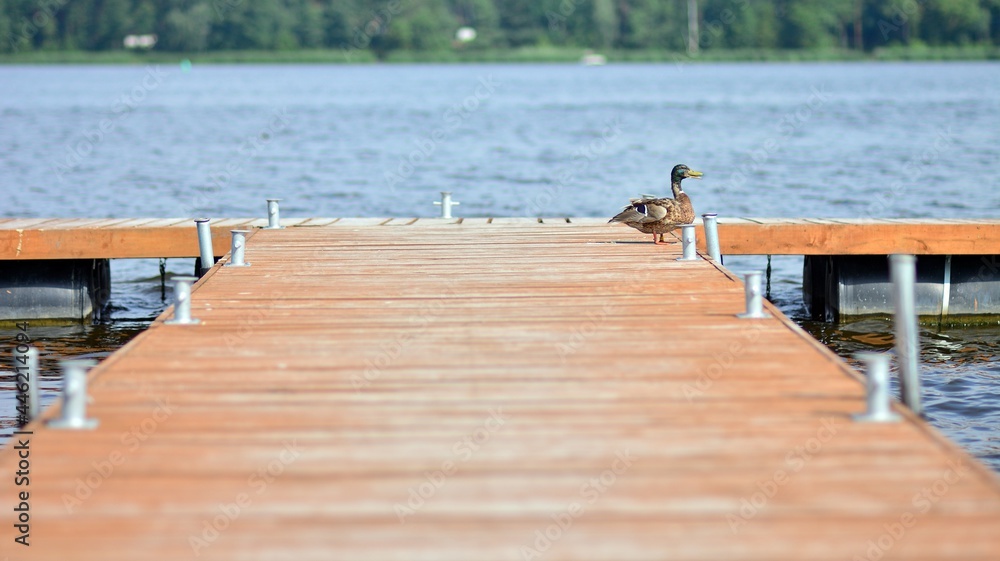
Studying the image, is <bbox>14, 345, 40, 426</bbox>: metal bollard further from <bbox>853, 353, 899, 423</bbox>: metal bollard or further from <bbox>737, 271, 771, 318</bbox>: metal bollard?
<bbox>853, 353, 899, 423</bbox>: metal bollard

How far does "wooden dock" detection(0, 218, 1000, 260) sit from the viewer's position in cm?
1015

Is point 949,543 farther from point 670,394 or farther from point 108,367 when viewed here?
point 108,367

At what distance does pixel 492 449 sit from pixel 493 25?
11325 centimetres

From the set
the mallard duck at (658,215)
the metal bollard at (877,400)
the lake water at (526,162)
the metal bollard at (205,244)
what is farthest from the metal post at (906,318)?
the metal bollard at (205,244)

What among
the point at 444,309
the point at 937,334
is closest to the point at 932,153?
the point at 937,334

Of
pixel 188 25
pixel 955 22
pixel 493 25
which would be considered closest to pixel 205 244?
pixel 188 25

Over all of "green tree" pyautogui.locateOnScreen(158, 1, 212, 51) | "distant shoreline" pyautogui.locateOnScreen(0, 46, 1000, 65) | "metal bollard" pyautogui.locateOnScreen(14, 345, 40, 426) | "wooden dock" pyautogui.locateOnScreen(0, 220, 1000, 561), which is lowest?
"metal bollard" pyautogui.locateOnScreen(14, 345, 40, 426)

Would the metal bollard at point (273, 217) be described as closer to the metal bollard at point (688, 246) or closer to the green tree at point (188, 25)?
the metal bollard at point (688, 246)

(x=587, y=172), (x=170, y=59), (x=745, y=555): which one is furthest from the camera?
(x=170, y=59)

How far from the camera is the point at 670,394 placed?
5012 mm

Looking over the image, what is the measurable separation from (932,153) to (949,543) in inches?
1154

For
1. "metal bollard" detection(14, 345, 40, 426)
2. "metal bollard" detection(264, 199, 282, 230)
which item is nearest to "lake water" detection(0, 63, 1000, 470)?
"metal bollard" detection(14, 345, 40, 426)

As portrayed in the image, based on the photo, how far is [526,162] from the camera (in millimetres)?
29328

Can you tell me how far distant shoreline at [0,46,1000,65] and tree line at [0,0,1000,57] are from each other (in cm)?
86
